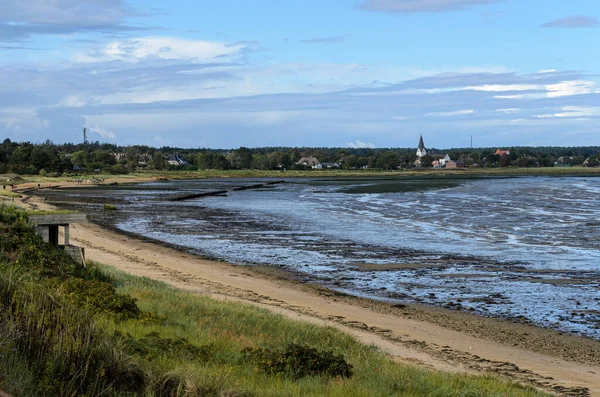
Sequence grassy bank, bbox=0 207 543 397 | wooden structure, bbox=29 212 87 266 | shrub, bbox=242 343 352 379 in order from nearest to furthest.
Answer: grassy bank, bbox=0 207 543 397 < shrub, bbox=242 343 352 379 < wooden structure, bbox=29 212 87 266

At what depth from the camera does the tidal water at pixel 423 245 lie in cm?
2020

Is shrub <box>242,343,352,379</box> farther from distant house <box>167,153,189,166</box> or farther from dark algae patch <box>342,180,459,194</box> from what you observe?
distant house <box>167,153,189,166</box>

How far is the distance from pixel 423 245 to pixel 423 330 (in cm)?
1672

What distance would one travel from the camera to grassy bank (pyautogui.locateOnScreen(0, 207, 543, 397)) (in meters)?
6.93

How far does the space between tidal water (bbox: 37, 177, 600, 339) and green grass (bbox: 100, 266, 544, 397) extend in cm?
645

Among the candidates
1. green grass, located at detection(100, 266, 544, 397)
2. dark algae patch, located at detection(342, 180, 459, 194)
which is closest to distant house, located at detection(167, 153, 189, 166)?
dark algae patch, located at detection(342, 180, 459, 194)

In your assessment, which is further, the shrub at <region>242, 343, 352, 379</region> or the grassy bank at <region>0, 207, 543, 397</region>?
the shrub at <region>242, 343, 352, 379</region>

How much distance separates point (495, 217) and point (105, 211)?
27051 millimetres

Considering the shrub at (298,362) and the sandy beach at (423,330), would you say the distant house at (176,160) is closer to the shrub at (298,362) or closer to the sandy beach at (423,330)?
the sandy beach at (423,330)

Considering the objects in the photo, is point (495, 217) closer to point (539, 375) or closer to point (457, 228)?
point (457, 228)

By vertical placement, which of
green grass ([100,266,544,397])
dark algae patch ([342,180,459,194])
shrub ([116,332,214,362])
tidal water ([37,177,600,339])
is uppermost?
shrub ([116,332,214,362])

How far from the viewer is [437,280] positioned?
23016mm

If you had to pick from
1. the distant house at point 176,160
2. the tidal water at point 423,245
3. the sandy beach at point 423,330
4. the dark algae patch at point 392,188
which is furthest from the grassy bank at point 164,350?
the distant house at point 176,160

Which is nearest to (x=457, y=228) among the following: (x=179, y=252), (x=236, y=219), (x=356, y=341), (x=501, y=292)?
(x=236, y=219)
